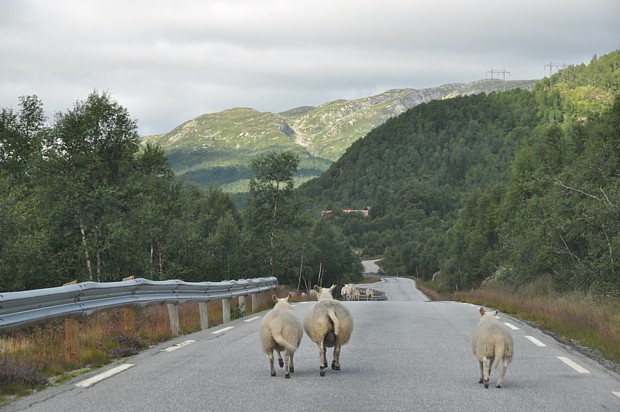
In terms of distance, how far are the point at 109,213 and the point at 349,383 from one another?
29.0 m

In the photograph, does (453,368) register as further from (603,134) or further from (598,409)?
(603,134)

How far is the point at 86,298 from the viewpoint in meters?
9.87

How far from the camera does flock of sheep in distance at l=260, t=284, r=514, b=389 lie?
7480 mm

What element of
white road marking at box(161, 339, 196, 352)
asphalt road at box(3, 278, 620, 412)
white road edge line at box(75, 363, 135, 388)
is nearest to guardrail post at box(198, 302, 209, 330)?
white road marking at box(161, 339, 196, 352)

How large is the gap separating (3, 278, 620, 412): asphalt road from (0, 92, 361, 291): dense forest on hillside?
76.5ft

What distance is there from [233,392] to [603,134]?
41417 mm

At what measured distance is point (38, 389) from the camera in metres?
7.38

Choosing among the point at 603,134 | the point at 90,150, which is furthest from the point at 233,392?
the point at 603,134

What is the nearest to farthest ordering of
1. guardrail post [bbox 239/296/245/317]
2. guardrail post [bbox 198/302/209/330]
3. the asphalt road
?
1. the asphalt road
2. guardrail post [bbox 198/302/209/330]
3. guardrail post [bbox 239/296/245/317]

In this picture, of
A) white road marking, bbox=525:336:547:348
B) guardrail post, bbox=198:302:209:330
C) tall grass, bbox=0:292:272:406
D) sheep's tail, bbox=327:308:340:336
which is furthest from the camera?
guardrail post, bbox=198:302:209:330

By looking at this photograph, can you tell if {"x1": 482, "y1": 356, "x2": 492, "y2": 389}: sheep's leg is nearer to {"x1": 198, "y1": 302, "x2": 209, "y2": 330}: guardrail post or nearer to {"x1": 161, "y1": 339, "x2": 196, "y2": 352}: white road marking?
{"x1": 161, "y1": 339, "x2": 196, "y2": 352}: white road marking

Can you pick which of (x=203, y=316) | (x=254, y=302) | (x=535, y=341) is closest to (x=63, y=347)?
(x=203, y=316)

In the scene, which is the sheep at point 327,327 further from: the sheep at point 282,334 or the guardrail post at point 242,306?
the guardrail post at point 242,306

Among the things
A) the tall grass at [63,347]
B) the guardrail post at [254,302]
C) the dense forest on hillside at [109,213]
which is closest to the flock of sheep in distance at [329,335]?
the tall grass at [63,347]
